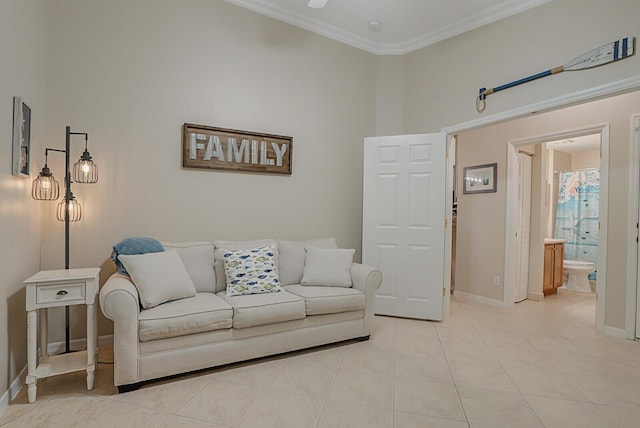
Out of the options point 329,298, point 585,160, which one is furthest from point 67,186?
point 585,160

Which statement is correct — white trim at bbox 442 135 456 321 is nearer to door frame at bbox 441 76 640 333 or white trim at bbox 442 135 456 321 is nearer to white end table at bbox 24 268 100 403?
door frame at bbox 441 76 640 333

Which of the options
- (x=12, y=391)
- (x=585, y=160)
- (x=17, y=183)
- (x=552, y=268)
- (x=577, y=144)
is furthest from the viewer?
(x=585, y=160)

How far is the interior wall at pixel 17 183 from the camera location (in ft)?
6.41

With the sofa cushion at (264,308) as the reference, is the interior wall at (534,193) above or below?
above

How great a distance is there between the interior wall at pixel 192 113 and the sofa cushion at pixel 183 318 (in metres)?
0.96

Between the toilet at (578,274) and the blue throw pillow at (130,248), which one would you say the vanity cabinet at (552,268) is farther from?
the blue throw pillow at (130,248)

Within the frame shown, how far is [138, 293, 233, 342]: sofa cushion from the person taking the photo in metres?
2.20

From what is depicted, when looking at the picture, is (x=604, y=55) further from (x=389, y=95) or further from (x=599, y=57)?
(x=389, y=95)

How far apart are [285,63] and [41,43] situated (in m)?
2.10

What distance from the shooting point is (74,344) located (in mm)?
2828

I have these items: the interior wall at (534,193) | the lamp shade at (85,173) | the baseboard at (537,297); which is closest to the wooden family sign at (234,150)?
the lamp shade at (85,173)

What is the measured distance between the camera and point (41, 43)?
259 cm

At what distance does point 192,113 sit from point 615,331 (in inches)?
180

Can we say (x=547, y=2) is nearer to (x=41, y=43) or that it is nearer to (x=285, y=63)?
(x=285, y=63)
